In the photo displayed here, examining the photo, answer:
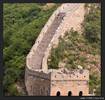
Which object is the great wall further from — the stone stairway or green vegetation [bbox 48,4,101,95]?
green vegetation [bbox 48,4,101,95]

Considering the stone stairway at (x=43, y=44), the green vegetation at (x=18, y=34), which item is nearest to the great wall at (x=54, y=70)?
the stone stairway at (x=43, y=44)

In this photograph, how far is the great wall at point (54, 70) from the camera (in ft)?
101

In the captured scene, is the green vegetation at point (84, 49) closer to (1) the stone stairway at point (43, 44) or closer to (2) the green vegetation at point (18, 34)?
(1) the stone stairway at point (43, 44)

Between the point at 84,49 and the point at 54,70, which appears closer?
the point at 54,70

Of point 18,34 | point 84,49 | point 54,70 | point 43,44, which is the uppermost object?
point 18,34

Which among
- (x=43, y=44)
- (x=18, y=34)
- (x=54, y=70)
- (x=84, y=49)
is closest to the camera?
(x=54, y=70)

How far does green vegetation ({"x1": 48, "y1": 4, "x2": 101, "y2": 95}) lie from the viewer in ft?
110

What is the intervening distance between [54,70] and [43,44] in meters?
3.27

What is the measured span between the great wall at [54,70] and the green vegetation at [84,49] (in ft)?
0.90

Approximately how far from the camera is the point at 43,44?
34719mm

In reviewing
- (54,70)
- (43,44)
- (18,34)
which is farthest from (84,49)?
(54,70)

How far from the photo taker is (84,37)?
35781 mm

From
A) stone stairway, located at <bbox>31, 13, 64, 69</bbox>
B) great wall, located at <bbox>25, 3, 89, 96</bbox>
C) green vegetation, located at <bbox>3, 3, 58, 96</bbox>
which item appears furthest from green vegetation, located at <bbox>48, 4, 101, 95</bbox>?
green vegetation, located at <bbox>3, 3, 58, 96</bbox>

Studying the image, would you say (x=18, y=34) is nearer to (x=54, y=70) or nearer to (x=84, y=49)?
(x=84, y=49)
